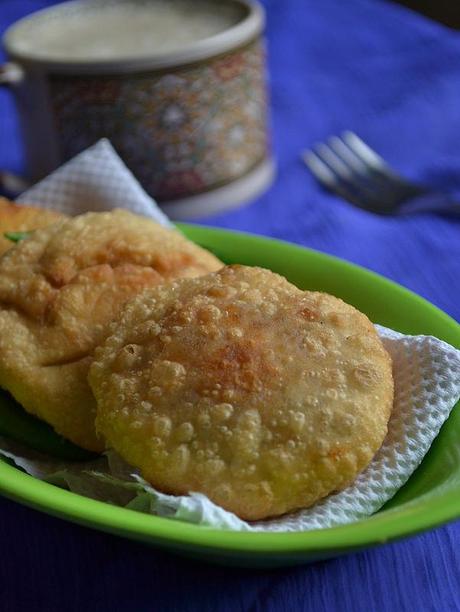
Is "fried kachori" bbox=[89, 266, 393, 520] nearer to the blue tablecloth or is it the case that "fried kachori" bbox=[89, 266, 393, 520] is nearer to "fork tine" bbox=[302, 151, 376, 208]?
the blue tablecloth

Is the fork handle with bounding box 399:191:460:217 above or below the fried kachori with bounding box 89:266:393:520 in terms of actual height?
below

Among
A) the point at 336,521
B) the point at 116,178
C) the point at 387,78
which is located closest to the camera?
the point at 336,521

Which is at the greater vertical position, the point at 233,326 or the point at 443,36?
the point at 233,326

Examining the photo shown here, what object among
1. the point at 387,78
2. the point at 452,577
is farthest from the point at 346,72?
→ the point at 452,577

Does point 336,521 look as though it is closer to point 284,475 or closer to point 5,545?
point 284,475

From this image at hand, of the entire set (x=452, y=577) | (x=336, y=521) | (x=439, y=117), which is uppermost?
(x=336, y=521)

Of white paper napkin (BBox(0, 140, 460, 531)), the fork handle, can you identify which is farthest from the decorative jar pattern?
white paper napkin (BBox(0, 140, 460, 531))

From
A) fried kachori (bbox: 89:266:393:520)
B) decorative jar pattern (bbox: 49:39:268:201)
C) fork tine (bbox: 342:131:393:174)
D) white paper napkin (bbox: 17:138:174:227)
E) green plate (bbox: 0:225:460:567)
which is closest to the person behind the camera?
green plate (bbox: 0:225:460:567)

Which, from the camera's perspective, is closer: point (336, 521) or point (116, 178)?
point (336, 521)

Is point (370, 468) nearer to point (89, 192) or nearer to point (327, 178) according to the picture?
point (89, 192)
